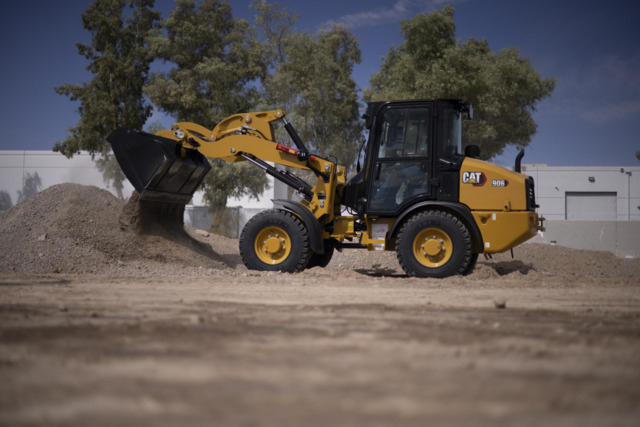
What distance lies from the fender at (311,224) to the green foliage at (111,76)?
1584cm

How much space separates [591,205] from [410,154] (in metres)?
33.4

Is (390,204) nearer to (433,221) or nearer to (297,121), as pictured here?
(433,221)

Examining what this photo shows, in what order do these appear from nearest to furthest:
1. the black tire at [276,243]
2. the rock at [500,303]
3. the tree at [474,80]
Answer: the rock at [500,303] < the black tire at [276,243] < the tree at [474,80]

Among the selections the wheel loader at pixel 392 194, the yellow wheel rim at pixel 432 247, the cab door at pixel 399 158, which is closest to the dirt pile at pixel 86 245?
the wheel loader at pixel 392 194

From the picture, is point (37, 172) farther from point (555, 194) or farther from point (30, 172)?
point (555, 194)

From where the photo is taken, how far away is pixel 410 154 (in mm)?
9000

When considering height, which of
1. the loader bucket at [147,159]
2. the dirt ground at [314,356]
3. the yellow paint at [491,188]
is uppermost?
the loader bucket at [147,159]

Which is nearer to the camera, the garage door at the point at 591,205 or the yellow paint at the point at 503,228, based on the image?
the yellow paint at the point at 503,228

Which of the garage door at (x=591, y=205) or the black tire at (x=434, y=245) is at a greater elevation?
the garage door at (x=591, y=205)

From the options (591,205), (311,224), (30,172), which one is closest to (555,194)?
(591,205)

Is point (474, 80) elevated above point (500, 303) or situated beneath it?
elevated above

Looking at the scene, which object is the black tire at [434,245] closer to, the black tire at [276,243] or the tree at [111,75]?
the black tire at [276,243]

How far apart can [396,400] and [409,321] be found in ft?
6.77

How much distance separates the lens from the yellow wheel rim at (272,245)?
9500 mm
